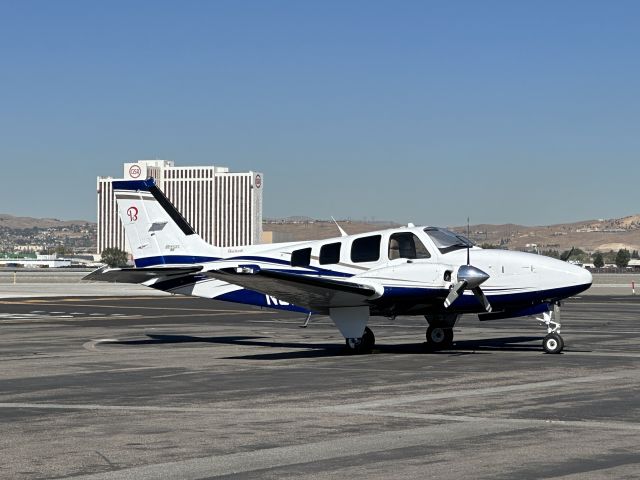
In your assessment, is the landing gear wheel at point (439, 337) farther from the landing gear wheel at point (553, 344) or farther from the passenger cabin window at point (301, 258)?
the passenger cabin window at point (301, 258)

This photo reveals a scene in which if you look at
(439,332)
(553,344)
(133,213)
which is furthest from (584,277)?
(133,213)

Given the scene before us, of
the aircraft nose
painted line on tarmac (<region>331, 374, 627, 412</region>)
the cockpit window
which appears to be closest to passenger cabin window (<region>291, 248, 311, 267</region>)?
the cockpit window

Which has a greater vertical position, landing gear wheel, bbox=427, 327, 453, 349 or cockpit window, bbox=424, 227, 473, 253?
cockpit window, bbox=424, 227, 473, 253

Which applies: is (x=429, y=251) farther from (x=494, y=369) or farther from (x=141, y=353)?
(x=141, y=353)

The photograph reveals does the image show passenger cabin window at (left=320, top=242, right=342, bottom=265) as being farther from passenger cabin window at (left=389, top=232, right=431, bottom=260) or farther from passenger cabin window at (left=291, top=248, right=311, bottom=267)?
passenger cabin window at (left=389, top=232, right=431, bottom=260)

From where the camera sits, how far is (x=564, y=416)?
47.8 feet

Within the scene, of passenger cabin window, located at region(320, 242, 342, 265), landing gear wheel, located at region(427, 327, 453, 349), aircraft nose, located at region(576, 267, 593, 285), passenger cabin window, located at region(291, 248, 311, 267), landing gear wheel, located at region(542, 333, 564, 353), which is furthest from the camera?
landing gear wheel, located at region(427, 327, 453, 349)

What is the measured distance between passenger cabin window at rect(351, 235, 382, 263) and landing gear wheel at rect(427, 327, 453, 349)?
2.75 m

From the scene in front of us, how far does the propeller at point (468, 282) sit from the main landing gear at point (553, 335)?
186 centimetres


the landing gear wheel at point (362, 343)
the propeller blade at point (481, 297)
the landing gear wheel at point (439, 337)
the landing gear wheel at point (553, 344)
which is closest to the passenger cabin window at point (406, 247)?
the propeller blade at point (481, 297)

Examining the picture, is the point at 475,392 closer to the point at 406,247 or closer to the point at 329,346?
the point at 406,247

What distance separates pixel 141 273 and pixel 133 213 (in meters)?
3.20

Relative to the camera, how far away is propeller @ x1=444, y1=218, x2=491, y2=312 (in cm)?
2370

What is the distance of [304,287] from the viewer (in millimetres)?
24219
